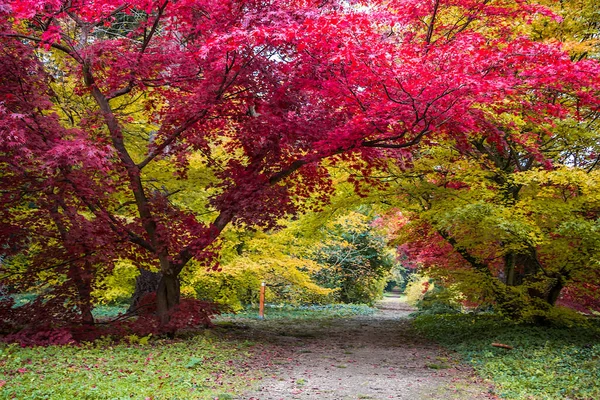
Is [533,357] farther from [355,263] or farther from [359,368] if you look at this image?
[355,263]

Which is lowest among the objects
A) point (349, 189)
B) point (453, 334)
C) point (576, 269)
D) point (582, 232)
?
point (453, 334)

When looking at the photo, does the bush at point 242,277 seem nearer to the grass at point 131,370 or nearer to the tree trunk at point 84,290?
the tree trunk at point 84,290

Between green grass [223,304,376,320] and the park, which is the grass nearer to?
the park

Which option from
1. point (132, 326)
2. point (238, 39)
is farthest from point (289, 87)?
point (132, 326)

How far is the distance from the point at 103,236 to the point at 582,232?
7033mm

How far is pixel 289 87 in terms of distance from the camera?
7.54 meters

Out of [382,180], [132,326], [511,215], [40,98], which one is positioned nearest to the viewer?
[40,98]

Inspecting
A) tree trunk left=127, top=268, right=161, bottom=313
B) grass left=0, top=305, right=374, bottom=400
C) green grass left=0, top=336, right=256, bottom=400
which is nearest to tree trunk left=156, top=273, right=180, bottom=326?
grass left=0, top=305, right=374, bottom=400

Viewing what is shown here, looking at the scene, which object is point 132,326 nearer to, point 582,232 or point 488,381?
point 488,381

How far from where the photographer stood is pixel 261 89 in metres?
7.66

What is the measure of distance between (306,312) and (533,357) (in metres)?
10.3

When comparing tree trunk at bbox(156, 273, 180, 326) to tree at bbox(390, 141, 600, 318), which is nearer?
tree at bbox(390, 141, 600, 318)

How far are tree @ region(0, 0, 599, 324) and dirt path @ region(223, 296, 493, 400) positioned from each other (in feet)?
7.76

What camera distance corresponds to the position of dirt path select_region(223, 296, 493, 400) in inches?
218
